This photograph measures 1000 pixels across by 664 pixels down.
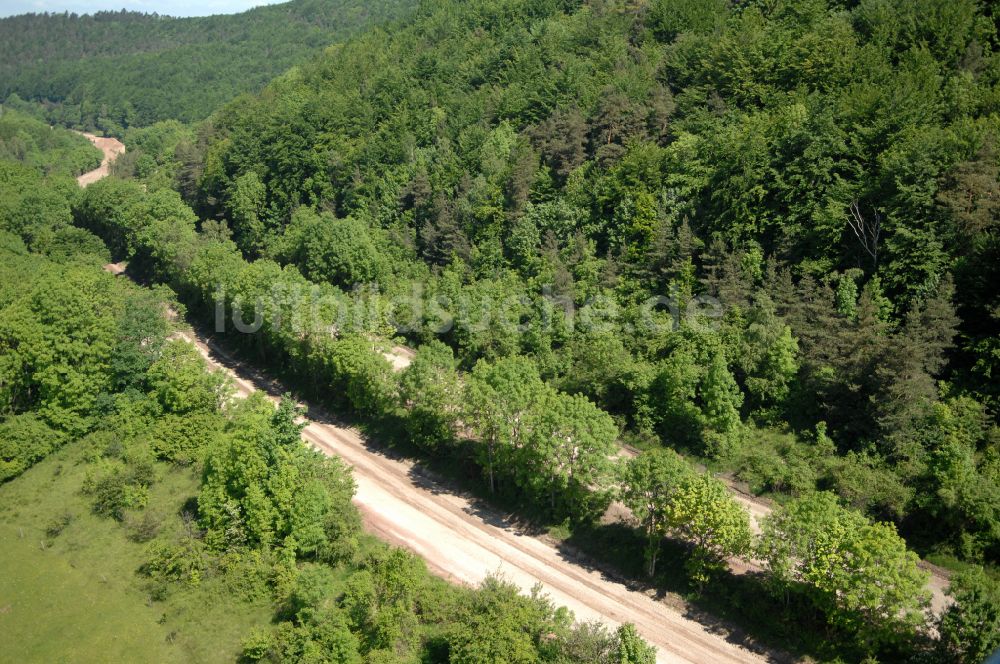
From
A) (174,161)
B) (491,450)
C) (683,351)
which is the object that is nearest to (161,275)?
(174,161)

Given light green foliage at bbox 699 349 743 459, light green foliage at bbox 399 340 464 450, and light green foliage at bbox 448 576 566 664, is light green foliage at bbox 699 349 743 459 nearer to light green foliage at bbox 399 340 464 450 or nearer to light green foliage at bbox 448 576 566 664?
light green foliage at bbox 399 340 464 450

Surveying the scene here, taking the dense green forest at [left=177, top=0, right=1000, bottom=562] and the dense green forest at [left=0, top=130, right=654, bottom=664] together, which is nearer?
the dense green forest at [left=0, top=130, right=654, bottom=664]

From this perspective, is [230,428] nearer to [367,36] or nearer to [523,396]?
[523,396]

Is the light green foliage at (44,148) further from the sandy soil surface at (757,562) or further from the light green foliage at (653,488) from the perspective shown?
the light green foliage at (653,488)

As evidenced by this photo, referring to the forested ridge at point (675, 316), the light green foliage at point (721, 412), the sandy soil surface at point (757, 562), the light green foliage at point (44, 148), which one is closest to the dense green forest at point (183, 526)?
the forested ridge at point (675, 316)

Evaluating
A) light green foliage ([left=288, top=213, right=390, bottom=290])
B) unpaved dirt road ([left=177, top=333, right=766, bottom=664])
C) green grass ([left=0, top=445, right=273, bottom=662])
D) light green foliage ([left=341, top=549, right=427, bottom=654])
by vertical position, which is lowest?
green grass ([left=0, top=445, right=273, bottom=662])

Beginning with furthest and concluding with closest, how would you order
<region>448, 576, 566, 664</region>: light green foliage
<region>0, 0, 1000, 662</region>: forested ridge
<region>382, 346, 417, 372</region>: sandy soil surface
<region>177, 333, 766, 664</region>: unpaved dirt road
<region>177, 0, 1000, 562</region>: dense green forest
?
1. <region>382, 346, 417, 372</region>: sandy soil surface
2. <region>177, 0, 1000, 562</region>: dense green forest
3. <region>0, 0, 1000, 662</region>: forested ridge
4. <region>177, 333, 766, 664</region>: unpaved dirt road
5. <region>448, 576, 566, 664</region>: light green foliage

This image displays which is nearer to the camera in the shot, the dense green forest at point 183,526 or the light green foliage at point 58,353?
the dense green forest at point 183,526

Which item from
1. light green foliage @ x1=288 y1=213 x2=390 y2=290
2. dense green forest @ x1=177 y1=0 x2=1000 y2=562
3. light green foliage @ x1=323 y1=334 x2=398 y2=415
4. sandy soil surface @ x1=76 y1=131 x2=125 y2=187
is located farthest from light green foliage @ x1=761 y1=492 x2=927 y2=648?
sandy soil surface @ x1=76 y1=131 x2=125 y2=187
